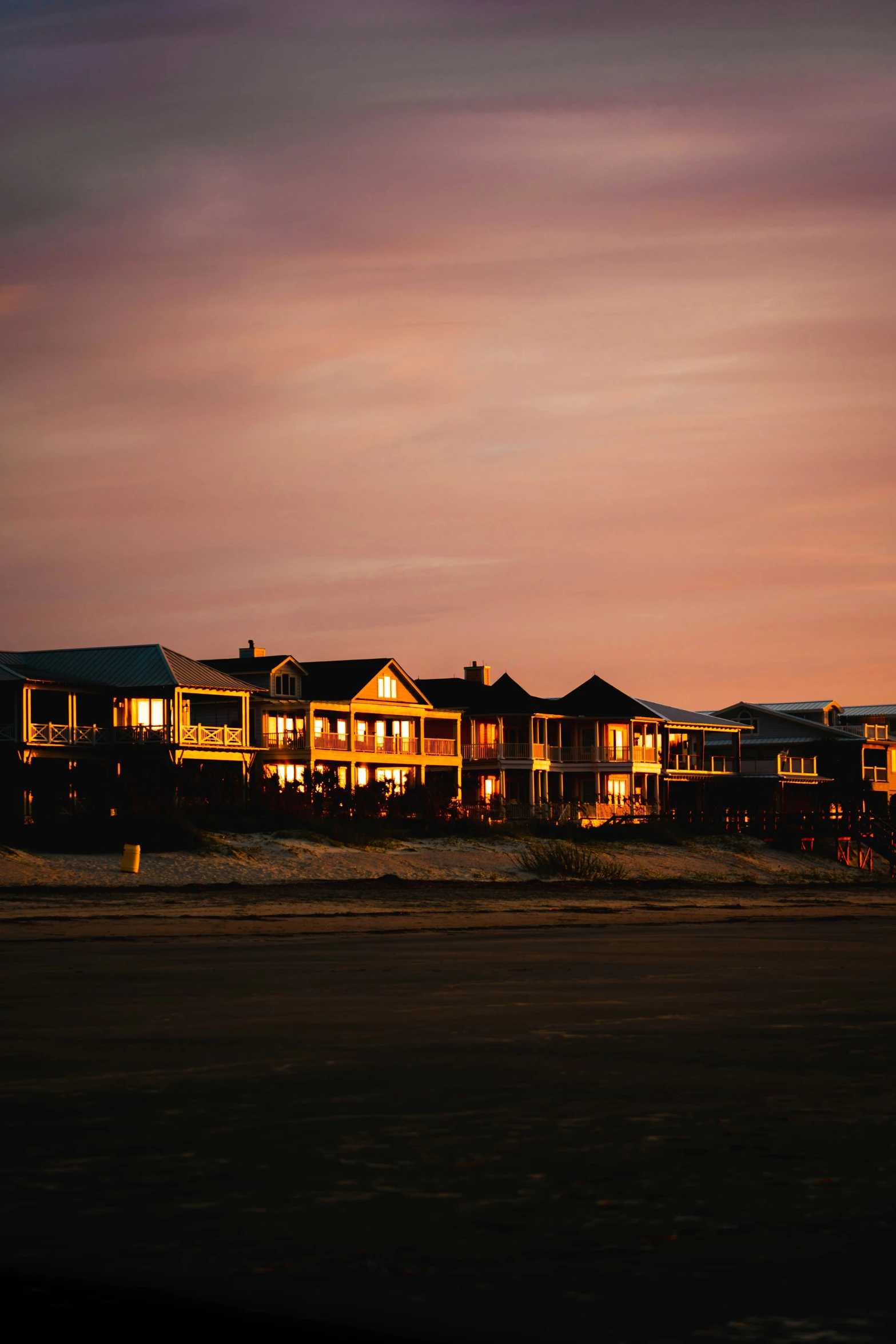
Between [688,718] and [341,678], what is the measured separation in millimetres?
24685

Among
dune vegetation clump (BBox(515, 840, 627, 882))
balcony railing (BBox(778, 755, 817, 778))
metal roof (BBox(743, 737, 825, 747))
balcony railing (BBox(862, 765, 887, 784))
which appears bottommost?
dune vegetation clump (BBox(515, 840, 627, 882))

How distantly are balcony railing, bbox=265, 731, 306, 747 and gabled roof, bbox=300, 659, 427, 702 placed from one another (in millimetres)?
2841

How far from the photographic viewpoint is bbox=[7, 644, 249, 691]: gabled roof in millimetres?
69500

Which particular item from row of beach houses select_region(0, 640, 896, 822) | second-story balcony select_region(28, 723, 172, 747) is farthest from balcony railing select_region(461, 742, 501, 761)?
second-story balcony select_region(28, 723, 172, 747)

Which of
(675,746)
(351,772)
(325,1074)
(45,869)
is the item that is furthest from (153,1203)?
(675,746)

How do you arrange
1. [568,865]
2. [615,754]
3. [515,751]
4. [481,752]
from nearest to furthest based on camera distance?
[568,865]
[515,751]
[481,752]
[615,754]

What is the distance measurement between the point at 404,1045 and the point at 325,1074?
155cm

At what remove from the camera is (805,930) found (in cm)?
2831

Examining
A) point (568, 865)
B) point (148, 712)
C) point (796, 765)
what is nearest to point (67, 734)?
point (148, 712)

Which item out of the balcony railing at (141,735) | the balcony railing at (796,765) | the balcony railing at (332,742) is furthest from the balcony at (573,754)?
the balcony railing at (141,735)

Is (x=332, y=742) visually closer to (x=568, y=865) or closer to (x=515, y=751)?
(x=515, y=751)

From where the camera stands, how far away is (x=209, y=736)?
69500 mm

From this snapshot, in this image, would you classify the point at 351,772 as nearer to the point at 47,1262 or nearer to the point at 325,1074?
the point at 325,1074

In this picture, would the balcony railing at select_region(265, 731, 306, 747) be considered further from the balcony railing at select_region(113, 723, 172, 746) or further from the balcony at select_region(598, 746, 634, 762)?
the balcony at select_region(598, 746, 634, 762)
